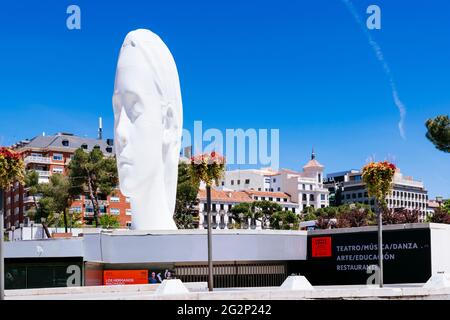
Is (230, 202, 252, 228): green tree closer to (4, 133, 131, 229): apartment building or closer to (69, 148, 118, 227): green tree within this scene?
(4, 133, 131, 229): apartment building

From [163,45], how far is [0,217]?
20318 millimetres

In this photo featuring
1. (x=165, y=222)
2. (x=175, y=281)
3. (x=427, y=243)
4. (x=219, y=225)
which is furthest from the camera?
(x=219, y=225)

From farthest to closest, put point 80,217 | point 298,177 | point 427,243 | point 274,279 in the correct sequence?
point 298,177 → point 80,217 → point 274,279 → point 427,243

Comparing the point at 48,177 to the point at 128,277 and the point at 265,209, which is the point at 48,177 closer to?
the point at 265,209

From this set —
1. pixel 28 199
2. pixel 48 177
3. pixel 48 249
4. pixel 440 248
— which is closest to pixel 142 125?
pixel 48 249

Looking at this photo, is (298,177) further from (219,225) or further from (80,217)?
(80,217)

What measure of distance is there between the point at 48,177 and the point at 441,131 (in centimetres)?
8013

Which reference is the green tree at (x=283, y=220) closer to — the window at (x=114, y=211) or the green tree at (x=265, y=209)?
the green tree at (x=265, y=209)

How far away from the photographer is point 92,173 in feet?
299

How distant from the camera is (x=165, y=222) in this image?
44.9 meters

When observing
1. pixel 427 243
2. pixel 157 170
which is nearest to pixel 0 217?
pixel 157 170

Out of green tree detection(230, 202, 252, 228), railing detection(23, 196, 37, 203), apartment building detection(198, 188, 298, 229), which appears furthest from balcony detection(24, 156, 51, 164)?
green tree detection(230, 202, 252, 228)

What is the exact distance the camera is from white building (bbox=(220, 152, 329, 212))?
599 feet

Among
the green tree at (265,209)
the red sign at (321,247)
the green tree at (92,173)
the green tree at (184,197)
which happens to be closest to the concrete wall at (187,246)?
the red sign at (321,247)
